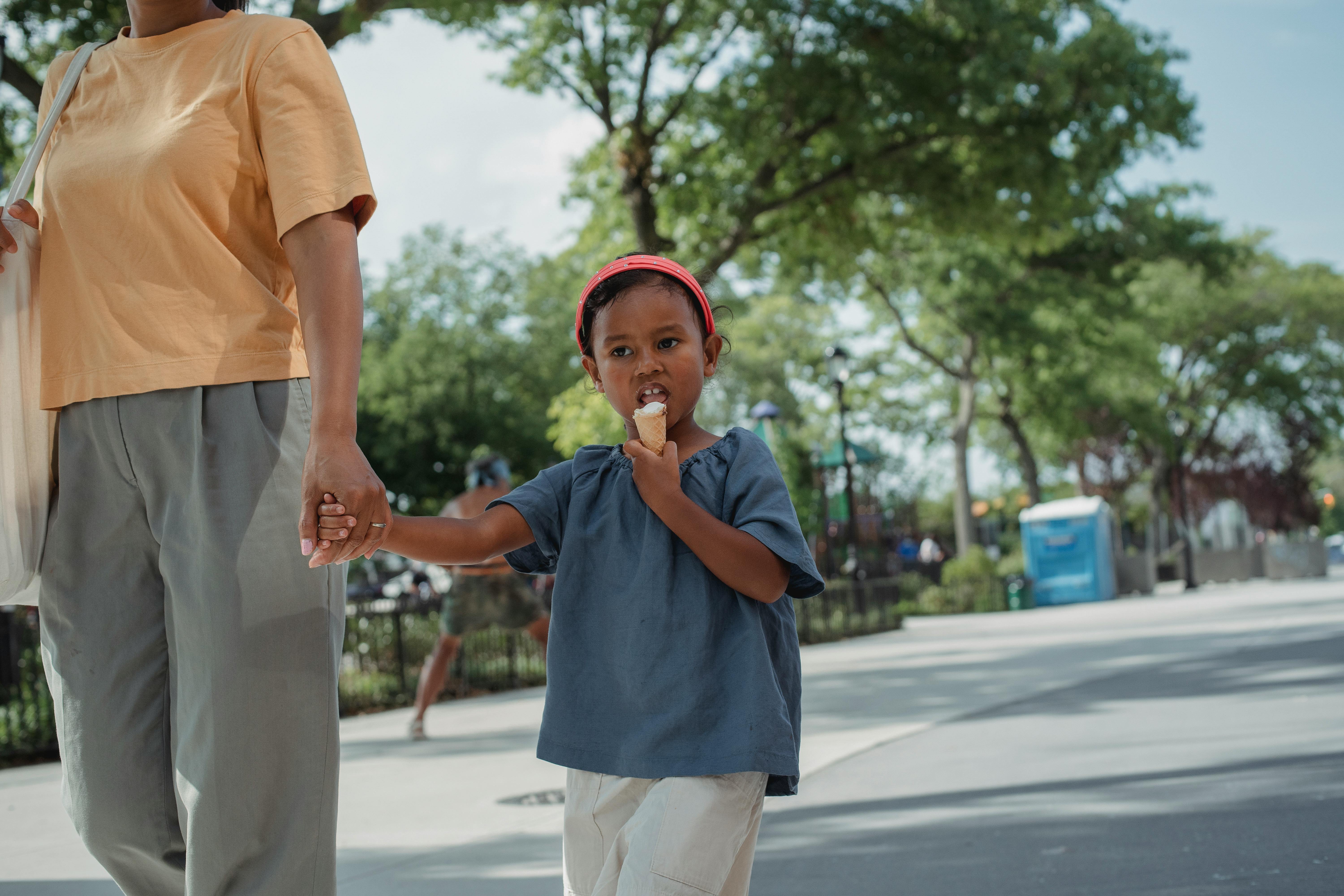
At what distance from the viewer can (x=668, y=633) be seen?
7.21ft

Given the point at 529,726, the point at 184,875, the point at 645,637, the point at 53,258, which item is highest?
the point at 53,258

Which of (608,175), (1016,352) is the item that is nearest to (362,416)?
(1016,352)

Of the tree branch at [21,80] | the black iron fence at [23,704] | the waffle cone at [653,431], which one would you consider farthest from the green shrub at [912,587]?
the waffle cone at [653,431]

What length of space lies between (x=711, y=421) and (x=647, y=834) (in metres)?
42.4

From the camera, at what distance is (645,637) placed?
2.20 meters

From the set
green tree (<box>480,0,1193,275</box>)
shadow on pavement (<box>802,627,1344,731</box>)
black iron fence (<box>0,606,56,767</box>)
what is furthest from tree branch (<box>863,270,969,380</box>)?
black iron fence (<box>0,606,56,767</box>)

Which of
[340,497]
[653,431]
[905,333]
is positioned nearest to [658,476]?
[653,431]

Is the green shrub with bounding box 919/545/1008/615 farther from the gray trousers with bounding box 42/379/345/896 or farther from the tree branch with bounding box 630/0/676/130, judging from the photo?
the gray trousers with bounding box 42/379/345/896

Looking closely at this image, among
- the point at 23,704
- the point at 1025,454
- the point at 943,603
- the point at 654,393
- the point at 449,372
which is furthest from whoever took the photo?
the point at 449,372

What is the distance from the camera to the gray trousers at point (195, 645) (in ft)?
6.52

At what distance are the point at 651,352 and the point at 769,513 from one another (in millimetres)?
396

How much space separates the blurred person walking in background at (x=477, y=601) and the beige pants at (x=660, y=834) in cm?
624

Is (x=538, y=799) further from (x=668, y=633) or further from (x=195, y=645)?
(x=195, y=645)

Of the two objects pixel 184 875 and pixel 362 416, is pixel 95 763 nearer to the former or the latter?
pixel 184 875
